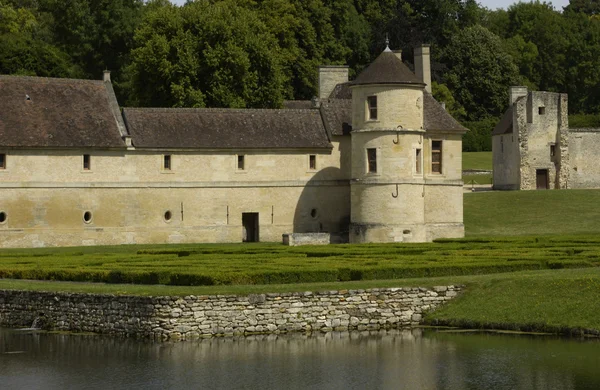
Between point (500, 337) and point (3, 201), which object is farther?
point (3, 201)

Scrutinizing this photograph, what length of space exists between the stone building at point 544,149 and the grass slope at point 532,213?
7.54 metres

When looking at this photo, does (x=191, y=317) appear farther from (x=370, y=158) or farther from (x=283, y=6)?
(x=283, y=6)

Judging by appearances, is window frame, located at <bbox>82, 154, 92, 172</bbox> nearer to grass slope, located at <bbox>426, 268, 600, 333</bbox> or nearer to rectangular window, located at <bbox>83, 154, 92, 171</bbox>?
rectangular window, located at <bbox>83, 154, 92, 171</bbox>

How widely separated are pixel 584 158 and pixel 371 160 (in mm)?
25966

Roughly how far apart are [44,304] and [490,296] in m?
12.6


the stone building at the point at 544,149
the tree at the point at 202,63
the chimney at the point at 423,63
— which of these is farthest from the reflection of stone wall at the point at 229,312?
the stone building at the point at 544,149

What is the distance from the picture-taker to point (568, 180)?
79.8m

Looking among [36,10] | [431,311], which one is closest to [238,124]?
[431,311]

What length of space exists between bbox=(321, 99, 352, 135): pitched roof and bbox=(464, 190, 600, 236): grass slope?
774 cm

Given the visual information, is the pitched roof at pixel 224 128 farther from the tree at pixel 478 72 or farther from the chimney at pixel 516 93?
the tree at pixel 478 72

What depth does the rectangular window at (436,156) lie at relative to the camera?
6244 centimetres

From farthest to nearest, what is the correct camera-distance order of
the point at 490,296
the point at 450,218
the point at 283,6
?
the point at 283,6 < the point at 450,218 < the point at 490,296

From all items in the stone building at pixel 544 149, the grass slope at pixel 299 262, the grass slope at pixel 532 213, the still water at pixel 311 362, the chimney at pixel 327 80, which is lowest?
the still water at pixel 311 362

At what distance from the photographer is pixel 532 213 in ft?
214
